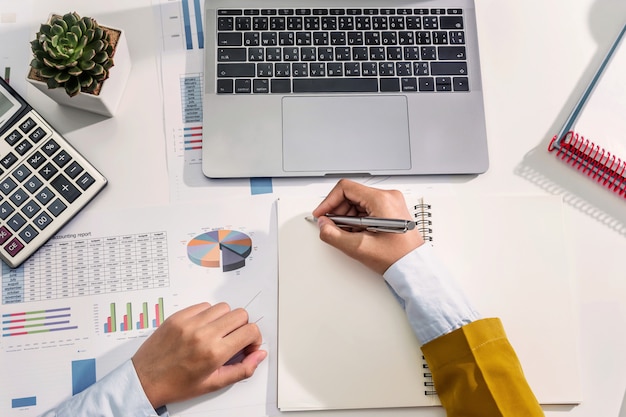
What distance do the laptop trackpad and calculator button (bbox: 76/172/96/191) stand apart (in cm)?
27

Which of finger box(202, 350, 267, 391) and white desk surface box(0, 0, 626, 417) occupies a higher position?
white desk surface box(0, 0, 626, 417)

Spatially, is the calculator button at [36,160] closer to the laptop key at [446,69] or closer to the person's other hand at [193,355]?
the person's other hand at [193,355]

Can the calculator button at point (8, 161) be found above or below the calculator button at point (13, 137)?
below

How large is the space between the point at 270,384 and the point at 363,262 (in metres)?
0.20

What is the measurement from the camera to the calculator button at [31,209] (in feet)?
2.52

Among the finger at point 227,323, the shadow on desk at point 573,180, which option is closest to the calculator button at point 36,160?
the finger at point 227,323

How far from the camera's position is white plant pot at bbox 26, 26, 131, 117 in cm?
77

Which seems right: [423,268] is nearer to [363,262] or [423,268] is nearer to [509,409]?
[363,262]

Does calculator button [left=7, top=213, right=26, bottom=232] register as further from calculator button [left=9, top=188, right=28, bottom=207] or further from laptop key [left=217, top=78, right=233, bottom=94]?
laptop key [left=217, top=78, right=233, bottom=94]

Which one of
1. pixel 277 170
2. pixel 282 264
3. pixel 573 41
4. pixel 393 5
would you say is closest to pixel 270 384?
pixel 282 264

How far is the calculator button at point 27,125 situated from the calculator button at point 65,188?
82mm

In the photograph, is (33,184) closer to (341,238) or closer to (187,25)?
(187,25)

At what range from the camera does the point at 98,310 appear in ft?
2.53

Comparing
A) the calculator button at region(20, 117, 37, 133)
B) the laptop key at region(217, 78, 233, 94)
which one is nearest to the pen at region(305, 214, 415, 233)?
the laptop key at region(217, 78, 233, 94)
